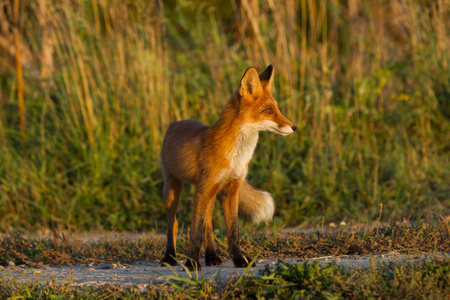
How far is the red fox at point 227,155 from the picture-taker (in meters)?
4.17

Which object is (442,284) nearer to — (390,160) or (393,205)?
(393,205)

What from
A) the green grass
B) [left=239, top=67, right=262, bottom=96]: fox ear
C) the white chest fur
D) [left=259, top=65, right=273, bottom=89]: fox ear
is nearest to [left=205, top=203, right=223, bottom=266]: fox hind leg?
the white chest fur

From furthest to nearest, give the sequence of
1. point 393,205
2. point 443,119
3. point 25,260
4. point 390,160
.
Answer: point 443,119, point 390,160, point 393,205, point 25,260

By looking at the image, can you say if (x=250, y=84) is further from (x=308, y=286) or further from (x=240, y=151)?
(x=308, y=286)

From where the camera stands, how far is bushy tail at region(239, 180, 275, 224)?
4.74 meters

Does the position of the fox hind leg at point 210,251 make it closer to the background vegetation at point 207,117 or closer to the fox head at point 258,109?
the fox head at point 258,109

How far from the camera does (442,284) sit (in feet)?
11.0

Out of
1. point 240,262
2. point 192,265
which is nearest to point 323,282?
point 240,262

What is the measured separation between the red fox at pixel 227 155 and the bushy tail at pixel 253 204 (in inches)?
8.3

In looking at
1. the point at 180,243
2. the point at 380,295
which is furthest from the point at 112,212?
the point at 380,295

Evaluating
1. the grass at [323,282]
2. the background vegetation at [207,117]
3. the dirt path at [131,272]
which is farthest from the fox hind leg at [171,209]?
the background vegetation at [207,117]

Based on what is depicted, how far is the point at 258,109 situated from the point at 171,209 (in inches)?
46.8

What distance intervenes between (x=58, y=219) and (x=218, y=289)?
3792mm

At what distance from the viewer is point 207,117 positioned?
300 inches
